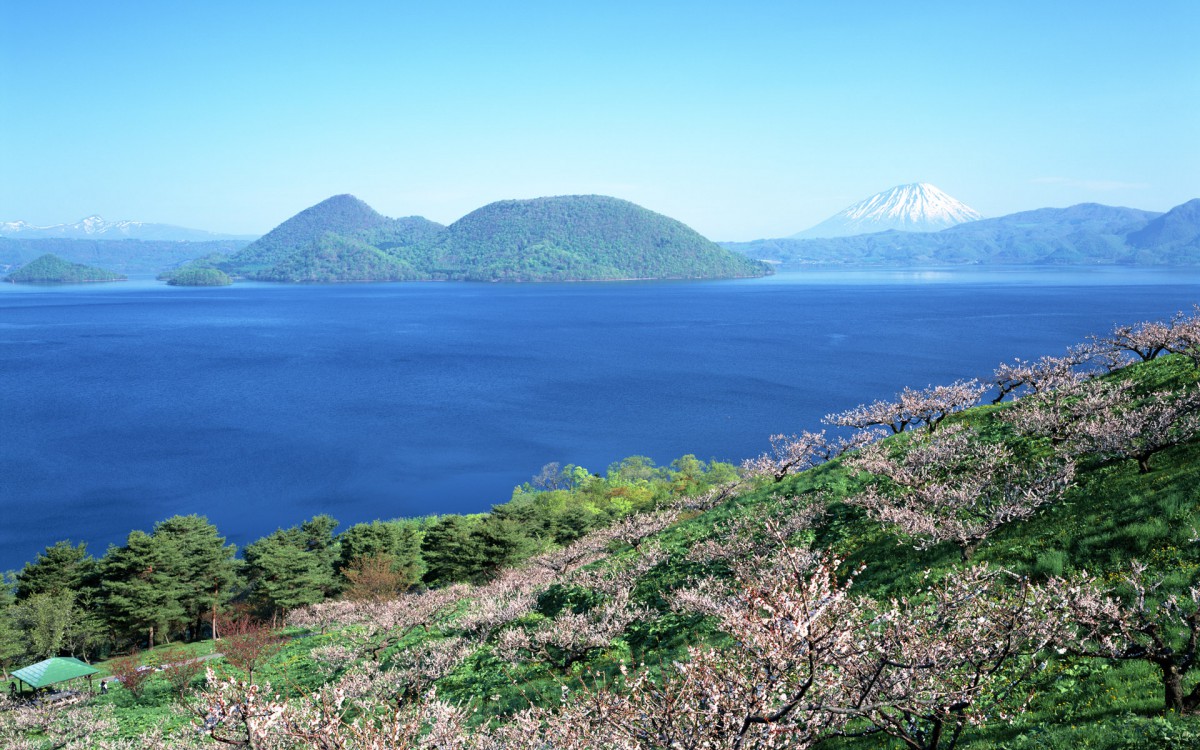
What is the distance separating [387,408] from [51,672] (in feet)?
288

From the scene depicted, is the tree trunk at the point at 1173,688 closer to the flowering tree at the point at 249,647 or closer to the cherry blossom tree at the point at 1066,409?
the cherry blossom tree at the point at 1066,409

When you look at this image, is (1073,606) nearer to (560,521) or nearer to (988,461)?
(988,461)

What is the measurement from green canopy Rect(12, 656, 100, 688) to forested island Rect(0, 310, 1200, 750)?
6.30ft

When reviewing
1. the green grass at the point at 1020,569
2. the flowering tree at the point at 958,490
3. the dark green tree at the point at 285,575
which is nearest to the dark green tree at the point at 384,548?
the dark green tree at the point at 285,575

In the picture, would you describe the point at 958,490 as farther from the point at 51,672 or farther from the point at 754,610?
the point at 51,672

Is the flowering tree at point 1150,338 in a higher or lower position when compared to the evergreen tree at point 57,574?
higher

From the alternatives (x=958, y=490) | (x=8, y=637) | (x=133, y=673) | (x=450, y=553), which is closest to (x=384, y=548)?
(x=450, y=553)

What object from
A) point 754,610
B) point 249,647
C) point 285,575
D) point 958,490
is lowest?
point 285,575

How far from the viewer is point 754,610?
7590 millimetres

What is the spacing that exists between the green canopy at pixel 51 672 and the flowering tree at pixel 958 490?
1406 inches

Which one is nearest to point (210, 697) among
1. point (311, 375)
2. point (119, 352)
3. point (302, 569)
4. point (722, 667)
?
point (722, 667)

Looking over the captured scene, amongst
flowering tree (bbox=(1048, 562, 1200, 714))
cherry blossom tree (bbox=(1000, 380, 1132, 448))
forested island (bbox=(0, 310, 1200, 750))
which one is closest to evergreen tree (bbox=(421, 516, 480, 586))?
forested island (bbox=(0, 310, 1200, 750))

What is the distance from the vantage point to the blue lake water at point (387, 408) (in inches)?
3120

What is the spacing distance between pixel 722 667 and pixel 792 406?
10321cm
